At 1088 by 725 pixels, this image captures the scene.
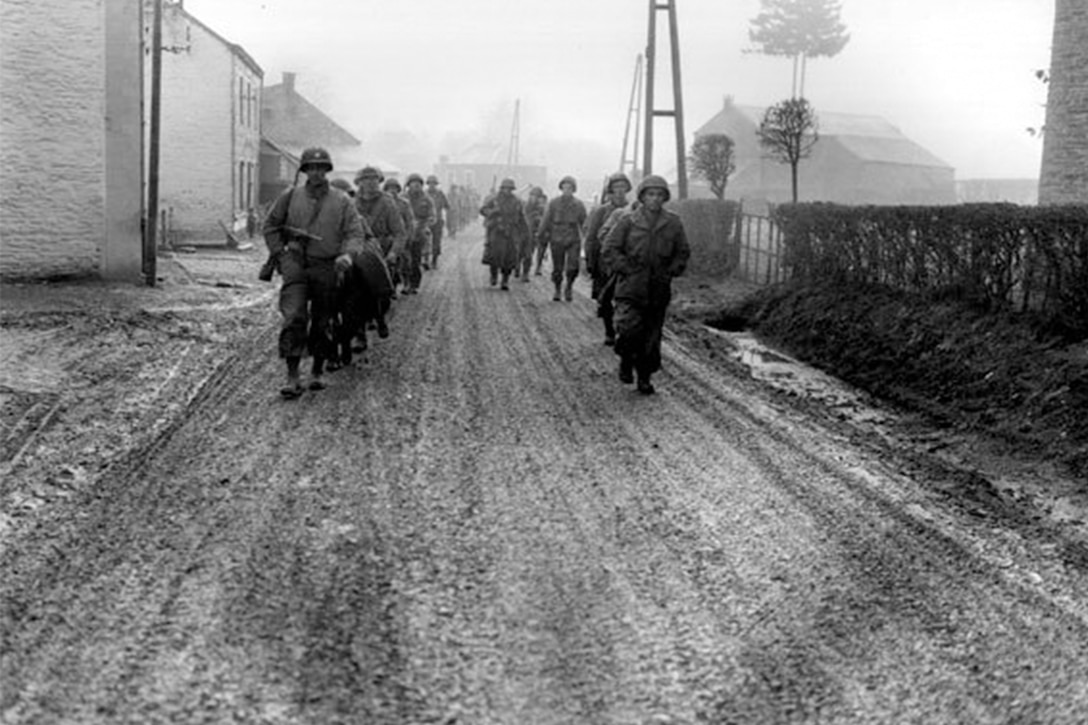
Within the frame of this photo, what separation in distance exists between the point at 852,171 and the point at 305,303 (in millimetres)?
65153

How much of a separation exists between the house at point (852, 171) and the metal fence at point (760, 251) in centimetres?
4805

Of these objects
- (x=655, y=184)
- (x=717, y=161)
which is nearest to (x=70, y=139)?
(x=655, y=184)

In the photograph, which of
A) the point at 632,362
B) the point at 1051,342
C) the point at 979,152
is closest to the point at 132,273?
the point at 632,362

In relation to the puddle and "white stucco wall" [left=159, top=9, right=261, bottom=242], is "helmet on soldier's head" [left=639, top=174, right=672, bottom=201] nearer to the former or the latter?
the puddle

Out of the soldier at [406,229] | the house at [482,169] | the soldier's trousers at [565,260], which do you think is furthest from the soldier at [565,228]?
the house at [482,169]

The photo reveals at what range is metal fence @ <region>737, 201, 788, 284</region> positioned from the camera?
60.2 feet

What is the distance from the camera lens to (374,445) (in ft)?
25.2

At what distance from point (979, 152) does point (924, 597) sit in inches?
4516

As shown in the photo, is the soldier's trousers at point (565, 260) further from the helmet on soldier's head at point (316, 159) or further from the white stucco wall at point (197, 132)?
the white stucco wall at point (197, 132)

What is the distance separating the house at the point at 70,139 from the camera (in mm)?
17516

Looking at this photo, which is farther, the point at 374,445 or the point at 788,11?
the point at 788,11

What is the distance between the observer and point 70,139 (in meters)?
17.9

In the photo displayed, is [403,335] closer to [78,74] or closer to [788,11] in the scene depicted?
[78,74]

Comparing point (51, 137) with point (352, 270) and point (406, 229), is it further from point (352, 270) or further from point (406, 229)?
point (352, 270)
